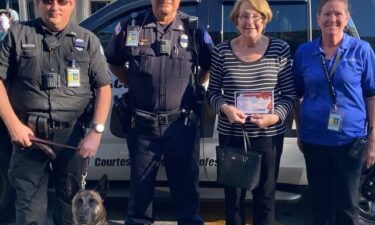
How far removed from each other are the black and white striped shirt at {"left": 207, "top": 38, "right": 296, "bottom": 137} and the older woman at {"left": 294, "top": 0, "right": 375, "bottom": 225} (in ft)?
0.39

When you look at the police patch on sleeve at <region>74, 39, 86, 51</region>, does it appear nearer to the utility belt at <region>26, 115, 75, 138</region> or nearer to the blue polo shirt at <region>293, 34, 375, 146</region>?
the utility belt at <region>26, 115, 75, 138</region>

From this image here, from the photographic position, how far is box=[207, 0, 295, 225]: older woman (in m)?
3.57

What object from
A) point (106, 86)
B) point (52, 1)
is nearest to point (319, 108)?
point (106, 86)

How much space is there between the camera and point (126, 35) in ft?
12.6

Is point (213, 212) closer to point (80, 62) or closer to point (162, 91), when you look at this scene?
point (162, 91)

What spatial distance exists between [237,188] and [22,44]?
171cm

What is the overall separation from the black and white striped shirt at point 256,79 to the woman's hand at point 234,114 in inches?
3.0

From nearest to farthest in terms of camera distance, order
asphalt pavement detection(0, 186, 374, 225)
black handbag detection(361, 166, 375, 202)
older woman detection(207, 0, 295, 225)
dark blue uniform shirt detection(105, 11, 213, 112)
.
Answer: older woman detection(207, 0, 295, 225)
dark blue uniform shirt detection(105, 11, 213, 112)
black handbag detection(361, 166, 375, 202)
asphalt pavement detection(0, 186, 374, 225)

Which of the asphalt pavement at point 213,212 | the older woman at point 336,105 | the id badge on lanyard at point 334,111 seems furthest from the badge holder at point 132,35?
the asphalt pavement at point 213,212

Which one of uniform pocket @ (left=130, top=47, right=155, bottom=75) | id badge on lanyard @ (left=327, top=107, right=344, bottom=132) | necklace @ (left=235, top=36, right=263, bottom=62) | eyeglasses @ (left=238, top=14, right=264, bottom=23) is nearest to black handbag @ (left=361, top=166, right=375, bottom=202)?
id badge on lanyard @ (left=327, top=107, right=344, bottom=132)

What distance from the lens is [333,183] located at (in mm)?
3705

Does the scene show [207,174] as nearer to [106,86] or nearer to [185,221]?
[185,221]

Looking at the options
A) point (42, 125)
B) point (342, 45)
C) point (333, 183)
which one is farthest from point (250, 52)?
point (42, 125)

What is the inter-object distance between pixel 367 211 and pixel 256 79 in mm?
1939
